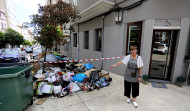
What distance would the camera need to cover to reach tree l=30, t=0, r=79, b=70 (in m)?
4.51

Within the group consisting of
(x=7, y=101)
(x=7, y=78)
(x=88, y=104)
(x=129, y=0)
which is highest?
(x=129, y=0)

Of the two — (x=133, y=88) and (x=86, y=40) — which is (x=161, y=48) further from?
(x=86, y=40)

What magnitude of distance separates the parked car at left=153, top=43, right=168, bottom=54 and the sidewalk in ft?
5.64

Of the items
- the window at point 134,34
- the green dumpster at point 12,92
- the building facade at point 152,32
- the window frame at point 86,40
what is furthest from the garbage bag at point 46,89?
the window frame at point 86,40

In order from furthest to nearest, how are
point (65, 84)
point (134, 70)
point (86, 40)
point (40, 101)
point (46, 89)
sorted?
point (86, 40), point (65, 84), point (46, 89), point (40, 101), point (134, 70)

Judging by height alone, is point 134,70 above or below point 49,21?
below

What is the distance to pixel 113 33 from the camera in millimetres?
5535

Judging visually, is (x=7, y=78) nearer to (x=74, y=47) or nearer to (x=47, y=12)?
(x=47, y=12)

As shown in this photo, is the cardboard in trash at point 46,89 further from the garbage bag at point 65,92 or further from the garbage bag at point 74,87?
the garbage bag at point 74,87

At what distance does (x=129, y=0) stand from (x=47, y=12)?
161 inches

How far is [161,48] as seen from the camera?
4500mm

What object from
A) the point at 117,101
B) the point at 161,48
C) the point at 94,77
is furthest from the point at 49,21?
the point at 161,48

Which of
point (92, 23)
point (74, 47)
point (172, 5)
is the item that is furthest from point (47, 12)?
point (74, 47)

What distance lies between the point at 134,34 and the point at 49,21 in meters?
4.25
